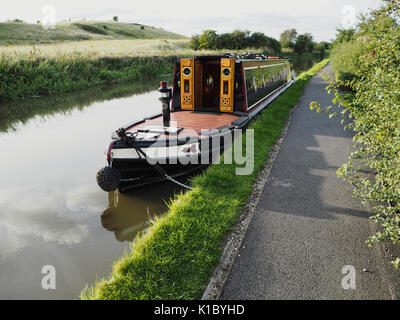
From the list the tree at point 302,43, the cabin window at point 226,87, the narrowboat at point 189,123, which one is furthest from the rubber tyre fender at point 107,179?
the tree at point 302,43

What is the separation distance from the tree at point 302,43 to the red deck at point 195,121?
6830cm

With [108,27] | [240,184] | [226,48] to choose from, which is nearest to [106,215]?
[240,184]

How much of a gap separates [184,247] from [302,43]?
241 ft

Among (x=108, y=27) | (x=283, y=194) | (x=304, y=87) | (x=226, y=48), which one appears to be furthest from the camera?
(x=108, y=27)

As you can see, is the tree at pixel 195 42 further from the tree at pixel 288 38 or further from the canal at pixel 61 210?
the canal at pixel 61 210

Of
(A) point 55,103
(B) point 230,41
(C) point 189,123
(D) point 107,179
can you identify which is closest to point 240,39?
(B) point 230,41

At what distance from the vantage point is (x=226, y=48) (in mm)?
44219

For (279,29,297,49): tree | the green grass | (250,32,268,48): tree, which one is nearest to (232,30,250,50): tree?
(250,32,268,48): tree

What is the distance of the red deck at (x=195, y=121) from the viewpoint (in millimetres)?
6383

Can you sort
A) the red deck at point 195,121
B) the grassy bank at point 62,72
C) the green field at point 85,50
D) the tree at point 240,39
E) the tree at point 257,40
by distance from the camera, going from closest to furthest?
the red deck at point 195,121
the grassy bank at point 62,72
the green field at point 85,50
the tree at point 240,39
the tree at point 257,40

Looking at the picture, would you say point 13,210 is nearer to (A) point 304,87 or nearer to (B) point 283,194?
(B) point 283,194

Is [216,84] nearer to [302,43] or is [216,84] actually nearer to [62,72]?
[62,72]

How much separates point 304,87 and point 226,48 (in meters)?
30.5
